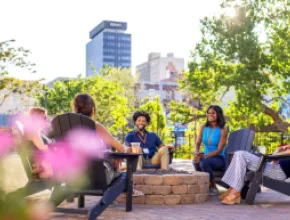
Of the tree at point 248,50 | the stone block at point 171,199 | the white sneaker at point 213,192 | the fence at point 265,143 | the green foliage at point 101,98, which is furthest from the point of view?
the green foliage at point 101,98

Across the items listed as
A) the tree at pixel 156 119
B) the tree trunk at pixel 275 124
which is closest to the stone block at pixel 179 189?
the tree trunk at pixel 275 124

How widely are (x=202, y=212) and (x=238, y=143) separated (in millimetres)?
2559

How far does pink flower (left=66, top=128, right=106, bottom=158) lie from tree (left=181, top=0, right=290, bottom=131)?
48.8ft

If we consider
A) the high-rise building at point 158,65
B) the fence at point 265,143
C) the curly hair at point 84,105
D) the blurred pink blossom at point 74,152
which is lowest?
the fence at point 265,143

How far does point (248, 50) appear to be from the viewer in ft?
64.0

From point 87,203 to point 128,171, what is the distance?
126 cm

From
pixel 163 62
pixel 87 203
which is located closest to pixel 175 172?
pixel 87 203

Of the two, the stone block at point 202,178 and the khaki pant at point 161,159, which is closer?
the stone block at point 202,178

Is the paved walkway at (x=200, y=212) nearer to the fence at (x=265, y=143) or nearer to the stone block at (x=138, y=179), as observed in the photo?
the stone block at (x=138, y=179)

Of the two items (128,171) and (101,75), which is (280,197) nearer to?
(128,171)

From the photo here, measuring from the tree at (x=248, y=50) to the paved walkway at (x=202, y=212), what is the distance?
13.2 metres

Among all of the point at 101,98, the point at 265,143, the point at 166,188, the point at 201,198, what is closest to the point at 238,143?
the point at 201,198

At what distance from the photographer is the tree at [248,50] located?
19562 millimetres

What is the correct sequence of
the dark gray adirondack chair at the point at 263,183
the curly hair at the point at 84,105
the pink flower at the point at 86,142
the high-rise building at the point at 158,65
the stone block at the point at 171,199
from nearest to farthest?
the pink flower at the point at 86,142, the curly hair at the point at 84,105, the dark gray adirondack chair at the point at 263,183, the stone block at the point at 171,199, the high-rise building at the point at 158,65
